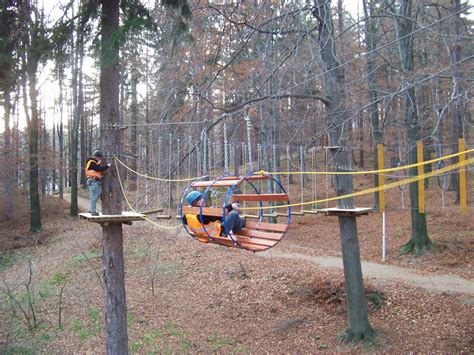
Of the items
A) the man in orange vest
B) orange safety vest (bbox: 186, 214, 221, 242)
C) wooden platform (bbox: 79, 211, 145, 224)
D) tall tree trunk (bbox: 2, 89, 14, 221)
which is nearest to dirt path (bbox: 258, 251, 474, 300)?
orange safety vest (bbox: 186, 214, 221, 242)

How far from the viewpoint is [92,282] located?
11.2 metres

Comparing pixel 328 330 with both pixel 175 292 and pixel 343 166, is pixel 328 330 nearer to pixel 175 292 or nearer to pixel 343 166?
pixel 343 166

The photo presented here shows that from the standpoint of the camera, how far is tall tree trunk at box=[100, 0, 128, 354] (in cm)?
566

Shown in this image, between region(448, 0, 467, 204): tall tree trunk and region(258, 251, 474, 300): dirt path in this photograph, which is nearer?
region(448, 0, 467, 204): tall tree trunk

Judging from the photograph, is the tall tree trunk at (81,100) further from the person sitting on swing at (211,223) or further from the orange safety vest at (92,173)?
the person sitting on swing at (211,223)

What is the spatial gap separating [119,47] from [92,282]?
7.63 meters

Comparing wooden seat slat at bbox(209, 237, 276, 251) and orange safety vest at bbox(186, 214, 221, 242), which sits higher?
orange safety vest at bbox(186, 214, 221, 242)

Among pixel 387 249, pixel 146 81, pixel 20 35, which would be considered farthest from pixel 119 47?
pixel 146 81

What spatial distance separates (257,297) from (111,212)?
177 inches

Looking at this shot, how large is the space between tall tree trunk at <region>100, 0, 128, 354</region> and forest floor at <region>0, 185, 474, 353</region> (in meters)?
1.91

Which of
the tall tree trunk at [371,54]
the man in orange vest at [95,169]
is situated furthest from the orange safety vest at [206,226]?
the tall tree trunk at [371,54]

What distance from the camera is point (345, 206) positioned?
6.00 m

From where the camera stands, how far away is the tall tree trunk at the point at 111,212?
5.66 meters

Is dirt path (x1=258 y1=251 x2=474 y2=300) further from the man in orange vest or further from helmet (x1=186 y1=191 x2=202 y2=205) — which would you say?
the man in orange vest
